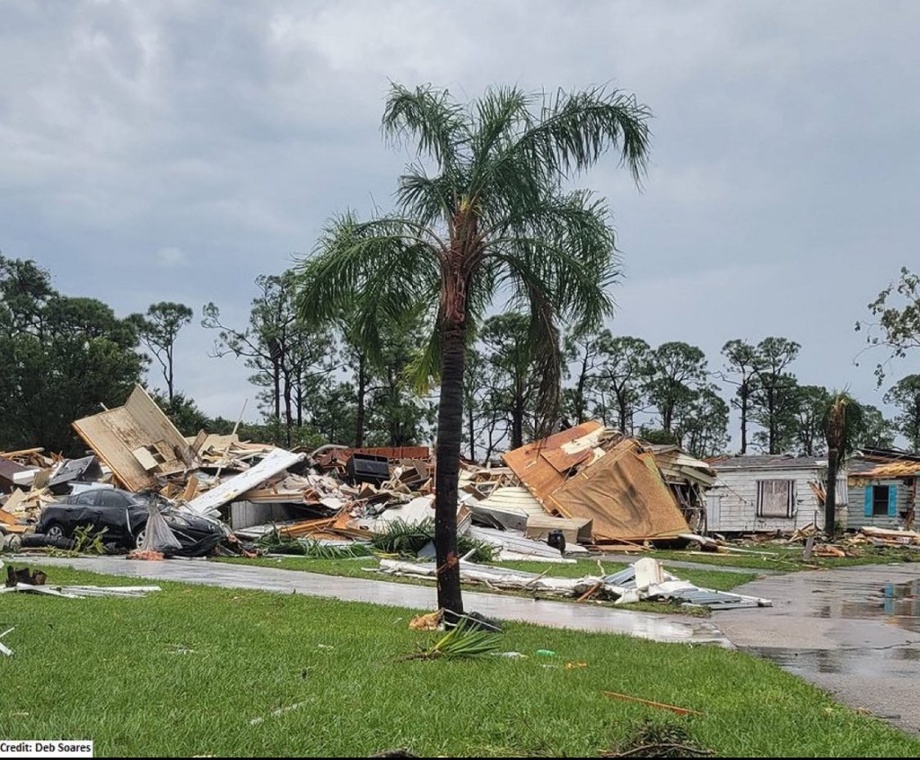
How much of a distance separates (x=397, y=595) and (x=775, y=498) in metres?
28.7

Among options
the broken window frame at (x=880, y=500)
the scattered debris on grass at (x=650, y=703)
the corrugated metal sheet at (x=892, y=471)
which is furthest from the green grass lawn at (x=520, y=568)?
the broken window frame at (x=880, y=500)

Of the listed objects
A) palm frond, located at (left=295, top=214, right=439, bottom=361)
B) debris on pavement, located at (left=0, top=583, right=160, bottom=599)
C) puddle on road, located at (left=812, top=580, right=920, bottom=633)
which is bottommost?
puddle on road, located at (left=812, top=580, right=920, bottom=633)

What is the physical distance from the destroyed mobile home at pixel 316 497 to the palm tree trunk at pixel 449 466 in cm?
1049

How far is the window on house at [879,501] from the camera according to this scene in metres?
38.5

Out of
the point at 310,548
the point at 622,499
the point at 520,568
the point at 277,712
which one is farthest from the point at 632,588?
the point at 622,499

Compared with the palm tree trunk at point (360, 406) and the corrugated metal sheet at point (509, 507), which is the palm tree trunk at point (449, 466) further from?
the palm tree trunk at point (360, 406)

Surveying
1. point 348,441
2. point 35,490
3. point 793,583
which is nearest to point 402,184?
point 793,583

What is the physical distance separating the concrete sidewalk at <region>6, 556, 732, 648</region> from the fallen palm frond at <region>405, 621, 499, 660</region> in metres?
2.70

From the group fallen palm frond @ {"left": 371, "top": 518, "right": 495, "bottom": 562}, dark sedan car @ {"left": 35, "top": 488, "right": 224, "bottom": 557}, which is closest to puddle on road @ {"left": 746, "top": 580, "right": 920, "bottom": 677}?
fallen palm frond @ {"left": 371, "top": 518, "right": 495, "bottom": 562}

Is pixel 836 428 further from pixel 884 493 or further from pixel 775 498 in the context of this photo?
pixel 884 493

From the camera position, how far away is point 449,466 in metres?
9.86

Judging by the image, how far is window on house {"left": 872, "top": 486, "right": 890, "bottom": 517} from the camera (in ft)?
126

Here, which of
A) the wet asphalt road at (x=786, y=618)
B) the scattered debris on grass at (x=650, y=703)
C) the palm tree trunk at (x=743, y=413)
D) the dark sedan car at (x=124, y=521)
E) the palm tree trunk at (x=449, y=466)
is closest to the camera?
the scattered debris on grass at (x=650, y=703)

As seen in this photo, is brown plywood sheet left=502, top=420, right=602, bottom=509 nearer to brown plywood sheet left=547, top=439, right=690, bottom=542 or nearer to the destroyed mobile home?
the destroyed mobile home
